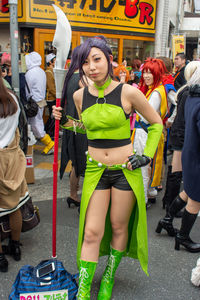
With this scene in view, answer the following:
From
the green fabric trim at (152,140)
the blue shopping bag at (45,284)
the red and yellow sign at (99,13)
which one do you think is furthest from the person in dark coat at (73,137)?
the red and yellow sign at (99,13)

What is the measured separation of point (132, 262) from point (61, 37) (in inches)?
80.2

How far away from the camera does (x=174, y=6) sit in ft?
42.7

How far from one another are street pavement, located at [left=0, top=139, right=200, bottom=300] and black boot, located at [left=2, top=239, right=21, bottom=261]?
0.04m

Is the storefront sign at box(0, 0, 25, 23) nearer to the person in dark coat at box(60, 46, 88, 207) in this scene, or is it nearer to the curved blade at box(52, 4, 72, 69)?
the person in dark coat at box(60, 46, 88, 207)

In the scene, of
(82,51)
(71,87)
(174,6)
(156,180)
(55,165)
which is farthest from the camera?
(174,6)

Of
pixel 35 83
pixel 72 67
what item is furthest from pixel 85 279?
pixel 35 83

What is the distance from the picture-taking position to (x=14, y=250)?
2.84m

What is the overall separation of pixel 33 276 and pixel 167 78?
2.99 metres

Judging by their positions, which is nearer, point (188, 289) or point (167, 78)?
point (188, 289)

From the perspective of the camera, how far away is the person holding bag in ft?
8.20

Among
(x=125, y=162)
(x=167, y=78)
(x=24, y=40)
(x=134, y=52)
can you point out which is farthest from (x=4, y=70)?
(x=134, y=52)

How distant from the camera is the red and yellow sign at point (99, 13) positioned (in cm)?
771

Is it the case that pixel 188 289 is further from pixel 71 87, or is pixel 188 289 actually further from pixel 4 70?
pixel 4 70

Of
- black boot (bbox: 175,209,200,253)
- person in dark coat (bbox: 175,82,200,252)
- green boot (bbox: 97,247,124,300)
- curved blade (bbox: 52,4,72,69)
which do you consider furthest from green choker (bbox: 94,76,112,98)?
black boot (bbox: 175,209,200,253)
